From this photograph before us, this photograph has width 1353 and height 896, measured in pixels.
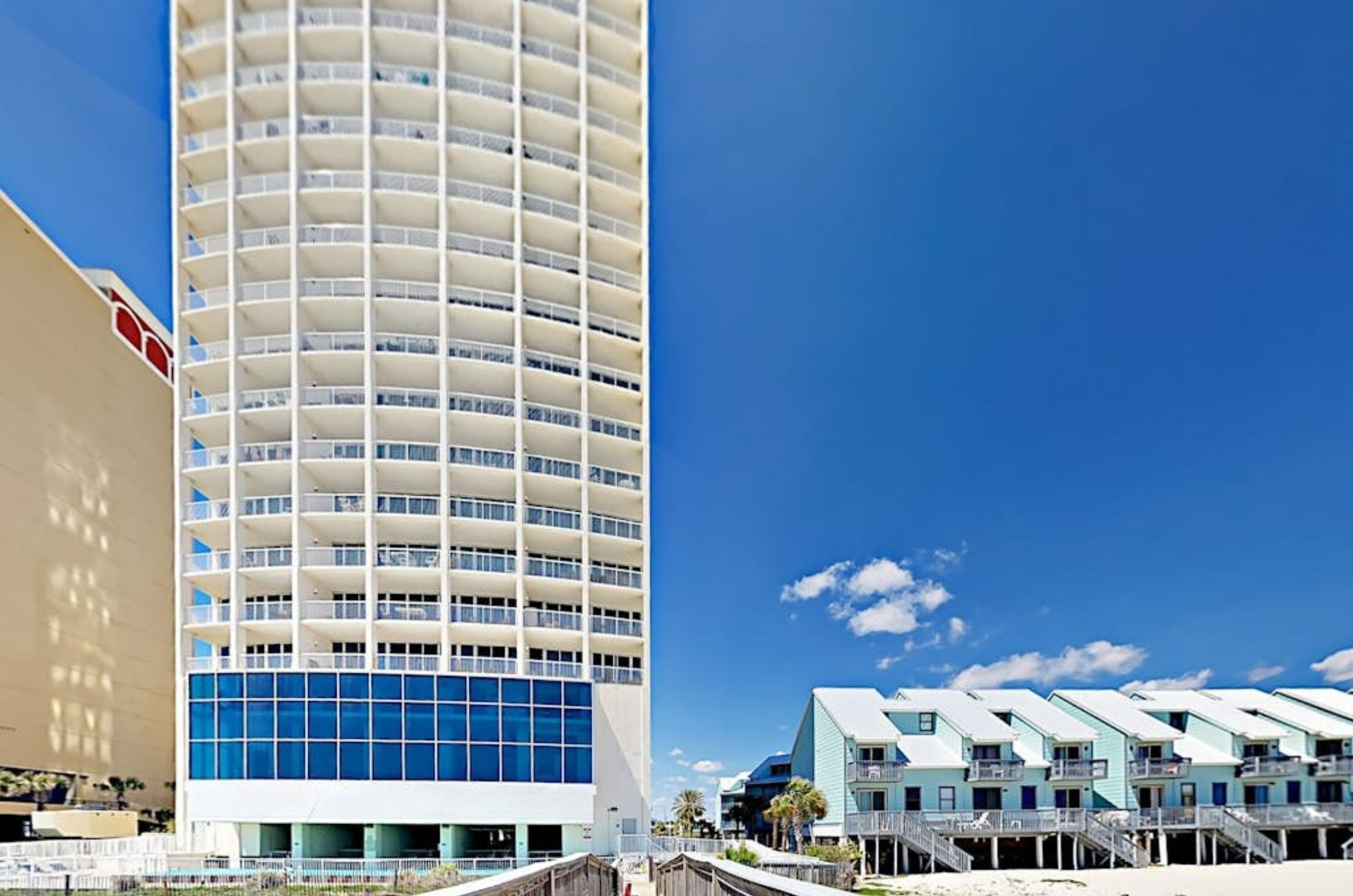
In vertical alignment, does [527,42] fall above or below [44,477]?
above

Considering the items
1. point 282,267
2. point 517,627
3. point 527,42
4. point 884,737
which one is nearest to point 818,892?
point 517,627

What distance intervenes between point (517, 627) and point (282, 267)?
22172mm

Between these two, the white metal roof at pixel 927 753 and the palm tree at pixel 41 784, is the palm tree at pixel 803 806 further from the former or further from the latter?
the palm tree at pixel 41 784

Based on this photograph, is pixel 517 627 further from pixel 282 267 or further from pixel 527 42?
pixel 527 42

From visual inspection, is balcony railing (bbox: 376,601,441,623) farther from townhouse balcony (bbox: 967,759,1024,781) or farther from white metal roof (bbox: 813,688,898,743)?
townhouse balcony (bbox: 967,759,1024,781)

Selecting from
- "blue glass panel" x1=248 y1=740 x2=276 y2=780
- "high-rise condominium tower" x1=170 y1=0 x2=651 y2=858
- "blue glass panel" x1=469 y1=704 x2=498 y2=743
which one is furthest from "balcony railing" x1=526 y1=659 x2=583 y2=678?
"blue glass panel" x1=248 y1=740 x2=276 y2=780

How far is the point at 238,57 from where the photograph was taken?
46.2 metres

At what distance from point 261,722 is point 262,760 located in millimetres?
1614

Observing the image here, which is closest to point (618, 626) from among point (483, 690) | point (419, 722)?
point (483, 690)

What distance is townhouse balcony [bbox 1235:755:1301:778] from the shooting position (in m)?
49.5

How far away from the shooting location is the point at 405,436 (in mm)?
45906

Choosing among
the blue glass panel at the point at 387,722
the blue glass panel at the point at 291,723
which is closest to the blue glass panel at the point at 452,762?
the blue glass panel at the point at 387,722

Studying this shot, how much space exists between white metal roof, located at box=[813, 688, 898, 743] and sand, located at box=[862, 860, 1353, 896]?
6.53 m

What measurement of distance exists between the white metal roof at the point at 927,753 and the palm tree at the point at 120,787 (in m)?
44.2
